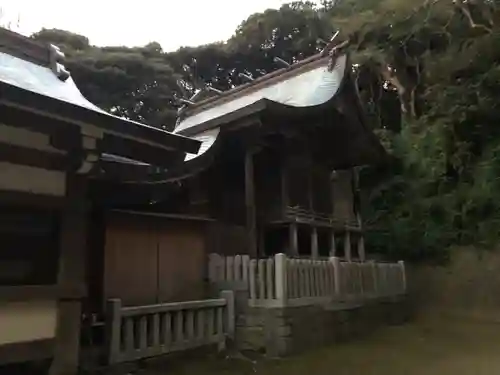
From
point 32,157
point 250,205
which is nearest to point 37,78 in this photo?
point 32,157

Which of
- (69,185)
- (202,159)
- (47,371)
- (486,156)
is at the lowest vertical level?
(47,371)

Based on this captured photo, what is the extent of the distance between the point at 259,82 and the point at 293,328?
827cm

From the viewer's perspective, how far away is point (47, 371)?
15.2 ft

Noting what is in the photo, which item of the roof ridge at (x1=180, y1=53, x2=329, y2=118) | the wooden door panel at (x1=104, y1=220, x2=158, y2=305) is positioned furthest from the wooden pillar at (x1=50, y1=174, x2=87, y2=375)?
the roof ridge at (x1=180, y1=53, x2=329, y2=118)

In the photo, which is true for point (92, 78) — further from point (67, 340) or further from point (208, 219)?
point (67, 340)

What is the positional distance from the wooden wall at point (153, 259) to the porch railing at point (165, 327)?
32.3 inches

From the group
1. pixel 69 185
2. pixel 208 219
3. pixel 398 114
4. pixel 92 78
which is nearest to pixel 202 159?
pixel 208 219

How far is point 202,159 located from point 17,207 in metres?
4.31

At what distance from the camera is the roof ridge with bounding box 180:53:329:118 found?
1371 cm

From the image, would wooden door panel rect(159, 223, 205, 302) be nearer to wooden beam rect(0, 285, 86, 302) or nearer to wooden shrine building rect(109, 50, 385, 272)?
wooden shrine building rect(109, 50, 385, 272)

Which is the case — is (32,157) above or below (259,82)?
below

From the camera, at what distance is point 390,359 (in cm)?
768

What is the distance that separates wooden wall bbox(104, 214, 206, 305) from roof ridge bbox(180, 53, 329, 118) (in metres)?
6.52

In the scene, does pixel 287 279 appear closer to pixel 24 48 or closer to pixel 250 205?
pixel 250 205
